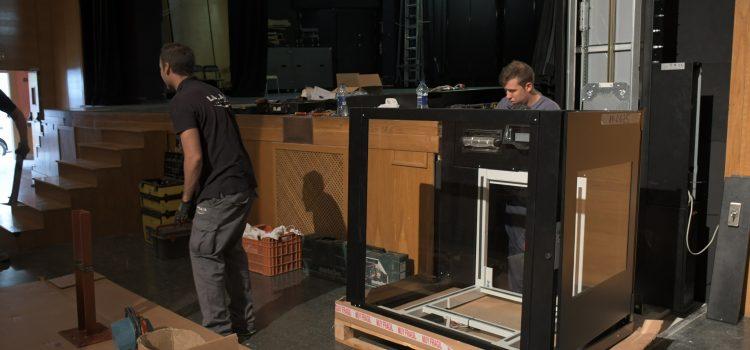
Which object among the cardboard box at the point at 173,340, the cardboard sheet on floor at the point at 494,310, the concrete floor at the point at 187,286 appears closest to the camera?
the cardboard box at the point at 173,340

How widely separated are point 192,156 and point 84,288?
0.89m

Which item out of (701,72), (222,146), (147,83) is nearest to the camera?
(222,146)

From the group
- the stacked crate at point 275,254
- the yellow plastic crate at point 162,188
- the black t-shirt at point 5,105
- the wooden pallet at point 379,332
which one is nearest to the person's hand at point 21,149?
the black t-shirt at point 5,105

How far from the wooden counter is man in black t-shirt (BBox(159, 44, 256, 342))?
110 cm

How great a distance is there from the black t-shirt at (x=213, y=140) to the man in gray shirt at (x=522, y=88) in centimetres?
173

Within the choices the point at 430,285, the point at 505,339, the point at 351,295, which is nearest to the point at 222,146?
the point at 351,295

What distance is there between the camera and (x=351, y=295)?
3.43 meters

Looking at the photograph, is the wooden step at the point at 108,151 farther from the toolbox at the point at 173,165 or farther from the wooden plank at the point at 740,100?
the wooden plank at the point at 740,100

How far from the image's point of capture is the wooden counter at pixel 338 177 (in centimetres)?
484

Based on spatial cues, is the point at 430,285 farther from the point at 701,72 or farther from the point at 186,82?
the point at 701,72

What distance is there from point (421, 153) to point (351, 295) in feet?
5.44

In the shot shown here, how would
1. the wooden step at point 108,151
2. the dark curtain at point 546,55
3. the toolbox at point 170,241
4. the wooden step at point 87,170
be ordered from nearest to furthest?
the toolbox at point 170,241, the wooden step at point 87,170, the wooden step at point 108,151, the dark curtain at point 546,55

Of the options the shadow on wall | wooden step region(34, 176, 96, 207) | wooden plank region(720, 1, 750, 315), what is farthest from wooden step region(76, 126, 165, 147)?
wooden plank region(720, 1, 750, 315)

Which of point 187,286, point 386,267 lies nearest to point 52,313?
point 187,286
